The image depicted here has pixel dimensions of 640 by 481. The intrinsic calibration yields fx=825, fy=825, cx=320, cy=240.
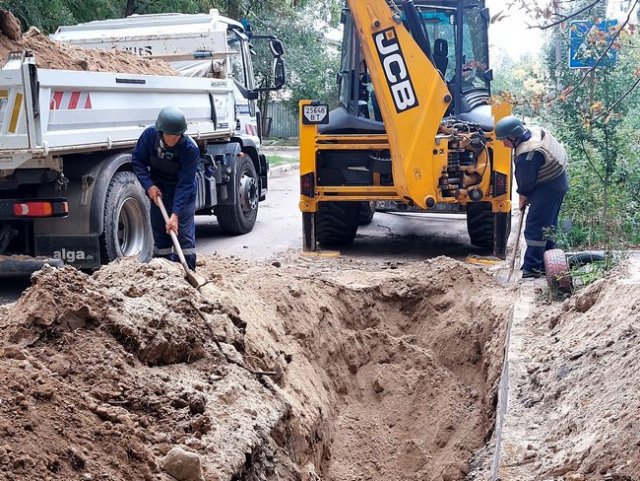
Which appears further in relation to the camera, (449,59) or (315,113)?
(449,59)

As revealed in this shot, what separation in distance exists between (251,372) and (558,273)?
322 cm

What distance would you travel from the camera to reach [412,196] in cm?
941

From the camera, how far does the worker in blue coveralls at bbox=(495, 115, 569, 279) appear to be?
8.28 meters

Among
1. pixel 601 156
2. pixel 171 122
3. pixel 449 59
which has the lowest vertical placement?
pixel 601 156

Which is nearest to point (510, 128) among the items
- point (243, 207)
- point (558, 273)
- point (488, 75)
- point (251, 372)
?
point (558, 273)

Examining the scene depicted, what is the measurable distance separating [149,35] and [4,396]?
9.13 metres

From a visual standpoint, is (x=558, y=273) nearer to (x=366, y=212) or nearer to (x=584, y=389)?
(x=584, y=389)

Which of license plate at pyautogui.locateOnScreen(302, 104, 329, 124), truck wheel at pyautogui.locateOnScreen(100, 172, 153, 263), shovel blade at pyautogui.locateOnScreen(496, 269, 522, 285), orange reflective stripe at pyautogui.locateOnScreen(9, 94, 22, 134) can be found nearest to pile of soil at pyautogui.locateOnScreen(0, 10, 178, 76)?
orange reflective stripe at pyautogui.locateOnScreen(9, 94, 22, 134)

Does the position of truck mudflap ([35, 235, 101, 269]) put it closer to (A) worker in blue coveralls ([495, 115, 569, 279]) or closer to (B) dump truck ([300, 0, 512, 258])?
(B) dump truck ([300, 0, 512, 258])

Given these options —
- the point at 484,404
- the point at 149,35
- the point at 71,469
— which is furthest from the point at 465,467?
the point at 149,35

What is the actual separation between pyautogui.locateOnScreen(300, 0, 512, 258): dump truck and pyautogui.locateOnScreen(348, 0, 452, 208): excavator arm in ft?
0.04

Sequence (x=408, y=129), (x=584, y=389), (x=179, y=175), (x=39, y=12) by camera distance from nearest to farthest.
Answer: (x=584, y=389) < (x=179, y=175) < (x=408, y=129) < (x=39, y=12)

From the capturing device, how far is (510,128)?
8.25 m

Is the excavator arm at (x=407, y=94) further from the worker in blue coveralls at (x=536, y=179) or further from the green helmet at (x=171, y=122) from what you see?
the green helmet at (x=171, y=122)
